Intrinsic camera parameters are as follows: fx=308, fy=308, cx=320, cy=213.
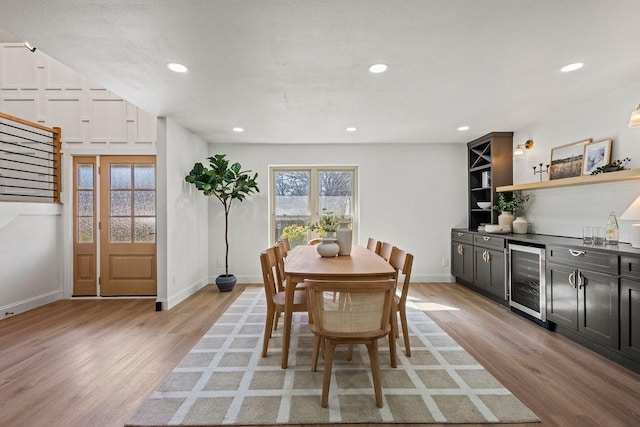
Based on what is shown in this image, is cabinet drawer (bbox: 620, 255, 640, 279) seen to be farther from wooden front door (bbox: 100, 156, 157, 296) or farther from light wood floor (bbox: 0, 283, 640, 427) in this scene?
wooden front door (bbox: 100, 156, 157, 296)

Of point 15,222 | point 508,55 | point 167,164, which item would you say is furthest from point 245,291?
point 508,55

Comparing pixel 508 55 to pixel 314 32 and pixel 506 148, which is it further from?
pixel 506 148

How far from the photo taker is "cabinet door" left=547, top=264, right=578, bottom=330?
291 centimetres

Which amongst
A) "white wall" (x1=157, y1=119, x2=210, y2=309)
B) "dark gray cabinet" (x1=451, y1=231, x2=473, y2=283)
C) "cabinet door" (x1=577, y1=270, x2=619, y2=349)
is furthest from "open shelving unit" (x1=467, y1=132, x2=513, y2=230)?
"white wall" (x1=157, y1=119, x2=210, y2=309)

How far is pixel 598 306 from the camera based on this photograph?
265 centimetres

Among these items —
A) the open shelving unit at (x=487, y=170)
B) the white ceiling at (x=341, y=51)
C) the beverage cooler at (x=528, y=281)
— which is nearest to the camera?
the white ceiling at (x=341, y=51)

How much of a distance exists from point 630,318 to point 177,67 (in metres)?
4.12

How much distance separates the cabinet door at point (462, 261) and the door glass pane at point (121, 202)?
5.17m

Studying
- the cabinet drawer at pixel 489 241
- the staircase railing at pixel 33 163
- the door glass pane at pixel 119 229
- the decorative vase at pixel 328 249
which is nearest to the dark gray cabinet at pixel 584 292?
the cabinet drawer at pixel 489 241

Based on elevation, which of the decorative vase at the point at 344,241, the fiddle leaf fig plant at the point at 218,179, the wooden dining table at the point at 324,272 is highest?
the fiddle leaf fig plant at the point at 218,179

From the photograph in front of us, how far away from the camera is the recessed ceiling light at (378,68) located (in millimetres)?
2520

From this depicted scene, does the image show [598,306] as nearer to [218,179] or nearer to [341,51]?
[341,51]

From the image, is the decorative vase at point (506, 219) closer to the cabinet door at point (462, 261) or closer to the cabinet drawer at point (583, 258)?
the cabinet door at point (462, 261)

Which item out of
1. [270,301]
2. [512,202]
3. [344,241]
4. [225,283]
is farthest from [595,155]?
[225,283]
